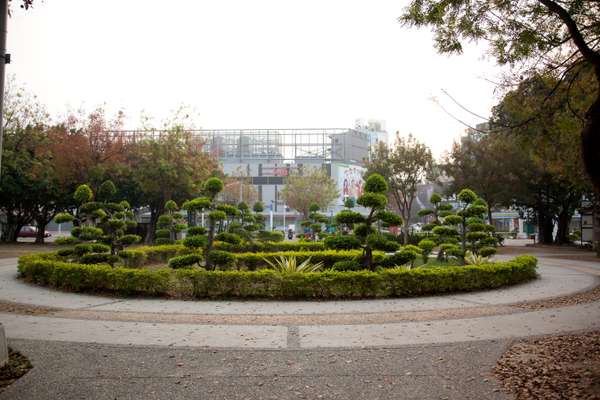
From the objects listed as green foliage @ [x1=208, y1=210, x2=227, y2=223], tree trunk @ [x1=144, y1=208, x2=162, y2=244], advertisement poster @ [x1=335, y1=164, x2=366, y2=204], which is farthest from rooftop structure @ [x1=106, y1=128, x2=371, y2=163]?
green foliage @ [x1=208, y1=210, x2=227, y2=223]

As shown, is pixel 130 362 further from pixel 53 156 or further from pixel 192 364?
pixel 53 156

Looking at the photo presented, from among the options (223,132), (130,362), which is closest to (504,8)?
(130,362)

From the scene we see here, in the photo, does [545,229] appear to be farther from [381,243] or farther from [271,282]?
[271,282]

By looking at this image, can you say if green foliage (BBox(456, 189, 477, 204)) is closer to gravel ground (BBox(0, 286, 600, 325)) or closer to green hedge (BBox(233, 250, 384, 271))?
green hedge (BBox(233, 250, 384, 271))

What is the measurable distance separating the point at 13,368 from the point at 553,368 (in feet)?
18.0

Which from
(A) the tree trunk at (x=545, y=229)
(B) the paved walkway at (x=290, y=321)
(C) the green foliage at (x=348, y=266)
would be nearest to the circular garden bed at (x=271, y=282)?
(C) the green foliage at (x=348, y=266)

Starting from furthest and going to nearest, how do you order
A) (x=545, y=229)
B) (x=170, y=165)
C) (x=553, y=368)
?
(x=545, y=229)
(x=170, y=165)
(x=553, y=368)

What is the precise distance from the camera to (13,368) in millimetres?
4734

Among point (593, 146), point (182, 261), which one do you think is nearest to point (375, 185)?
point (182, 261)

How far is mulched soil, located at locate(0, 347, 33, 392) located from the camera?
4414 millimetres

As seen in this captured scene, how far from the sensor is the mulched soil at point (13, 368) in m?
4.41

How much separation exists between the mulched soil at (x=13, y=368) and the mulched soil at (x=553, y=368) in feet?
15.2

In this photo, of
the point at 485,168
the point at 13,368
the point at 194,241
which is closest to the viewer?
the point at 13,368

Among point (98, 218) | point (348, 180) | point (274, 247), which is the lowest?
point (274, 247)
